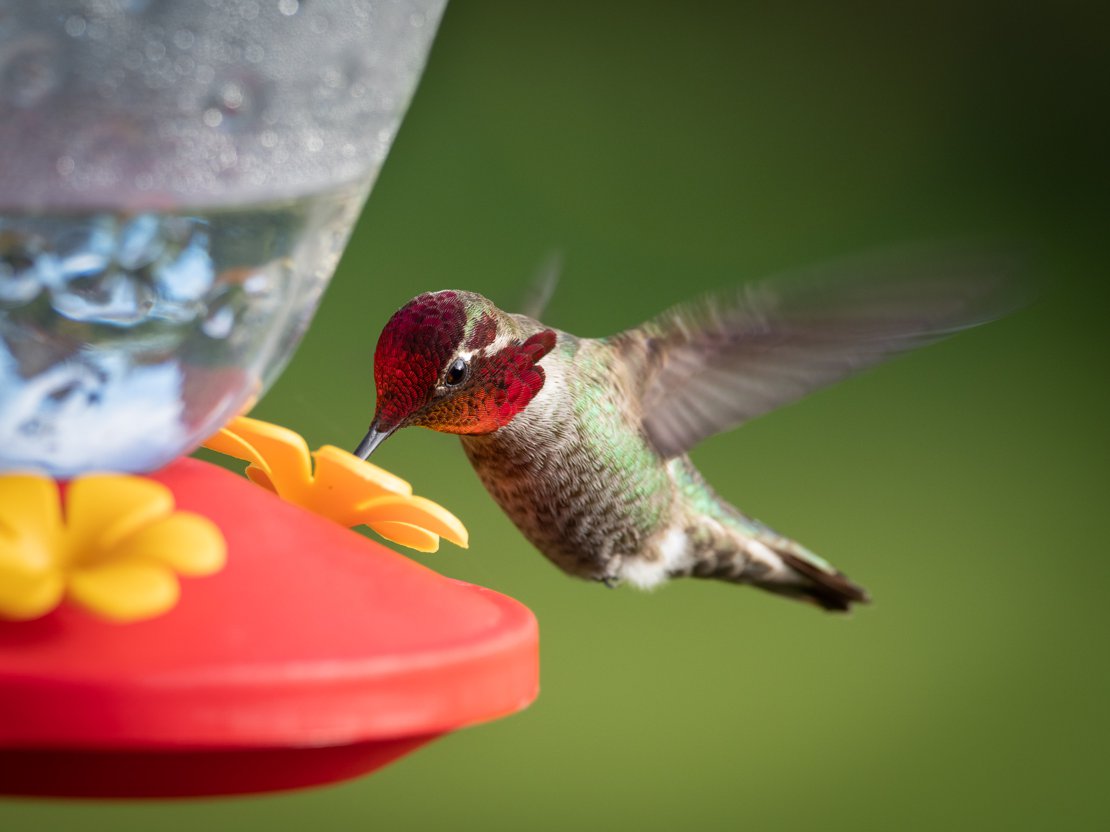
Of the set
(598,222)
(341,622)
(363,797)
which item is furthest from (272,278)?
(598,222)

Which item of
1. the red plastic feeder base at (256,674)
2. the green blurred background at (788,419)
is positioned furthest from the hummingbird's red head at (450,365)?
the green blurred background at (788,419)

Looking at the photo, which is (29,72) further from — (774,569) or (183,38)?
(774,569)

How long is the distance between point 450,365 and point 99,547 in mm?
697

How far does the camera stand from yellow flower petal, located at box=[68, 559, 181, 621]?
43.7 inches

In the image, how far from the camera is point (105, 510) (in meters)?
1.22

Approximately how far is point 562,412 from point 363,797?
2.30m

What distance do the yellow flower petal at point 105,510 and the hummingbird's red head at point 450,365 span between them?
554 mm

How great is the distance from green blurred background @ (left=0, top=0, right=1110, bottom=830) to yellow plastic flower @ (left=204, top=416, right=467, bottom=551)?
6.73 ft

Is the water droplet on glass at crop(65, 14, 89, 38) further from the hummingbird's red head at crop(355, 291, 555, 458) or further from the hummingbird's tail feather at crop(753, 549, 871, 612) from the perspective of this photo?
the hummingbird's tail feather at crop(753, 549, 871, 612)

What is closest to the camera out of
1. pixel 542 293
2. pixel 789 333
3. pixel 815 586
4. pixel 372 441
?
pixel 372 441

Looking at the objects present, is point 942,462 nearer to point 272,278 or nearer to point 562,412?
point 562,412

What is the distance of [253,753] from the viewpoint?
1196 millimetres

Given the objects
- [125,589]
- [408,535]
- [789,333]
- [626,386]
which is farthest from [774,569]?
[125,589]

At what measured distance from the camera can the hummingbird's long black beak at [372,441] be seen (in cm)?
179
